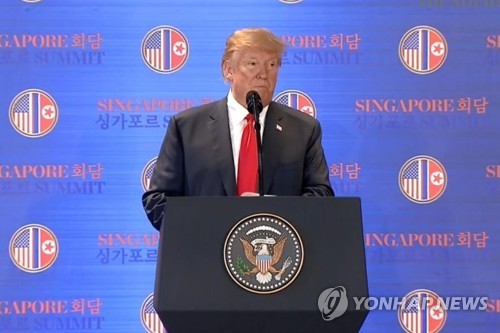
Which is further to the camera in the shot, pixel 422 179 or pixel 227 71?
pixel 422 179

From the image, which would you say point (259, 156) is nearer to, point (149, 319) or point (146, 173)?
point (146, 173)

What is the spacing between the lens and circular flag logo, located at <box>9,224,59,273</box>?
3.69 m

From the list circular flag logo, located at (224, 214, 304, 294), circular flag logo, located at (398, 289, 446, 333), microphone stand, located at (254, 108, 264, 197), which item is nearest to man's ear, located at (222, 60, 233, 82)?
microphone stand, located at (254, 108, 264, 197)

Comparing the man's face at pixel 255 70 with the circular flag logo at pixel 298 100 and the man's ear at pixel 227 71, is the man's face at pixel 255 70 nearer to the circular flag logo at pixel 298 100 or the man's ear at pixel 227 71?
the man's ear at pixel 227 71

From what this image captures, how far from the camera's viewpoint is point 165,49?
12.3 ft

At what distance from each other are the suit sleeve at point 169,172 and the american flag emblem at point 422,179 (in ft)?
4.42

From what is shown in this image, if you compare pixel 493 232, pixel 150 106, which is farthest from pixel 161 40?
pixel 493 232

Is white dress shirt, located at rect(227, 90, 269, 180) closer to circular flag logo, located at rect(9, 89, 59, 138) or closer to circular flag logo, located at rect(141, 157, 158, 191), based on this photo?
circular flag logo, located at rect(141, 157, 158, 191)

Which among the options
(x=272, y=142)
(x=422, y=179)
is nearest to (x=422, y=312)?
(x=422, y=179)

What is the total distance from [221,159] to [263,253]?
0.79m

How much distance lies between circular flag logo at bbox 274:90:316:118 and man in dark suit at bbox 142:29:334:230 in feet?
2.72

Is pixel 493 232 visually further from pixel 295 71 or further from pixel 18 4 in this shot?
pixel 18 4

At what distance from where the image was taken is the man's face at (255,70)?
2.83 meters

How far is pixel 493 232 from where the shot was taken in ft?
12.5
